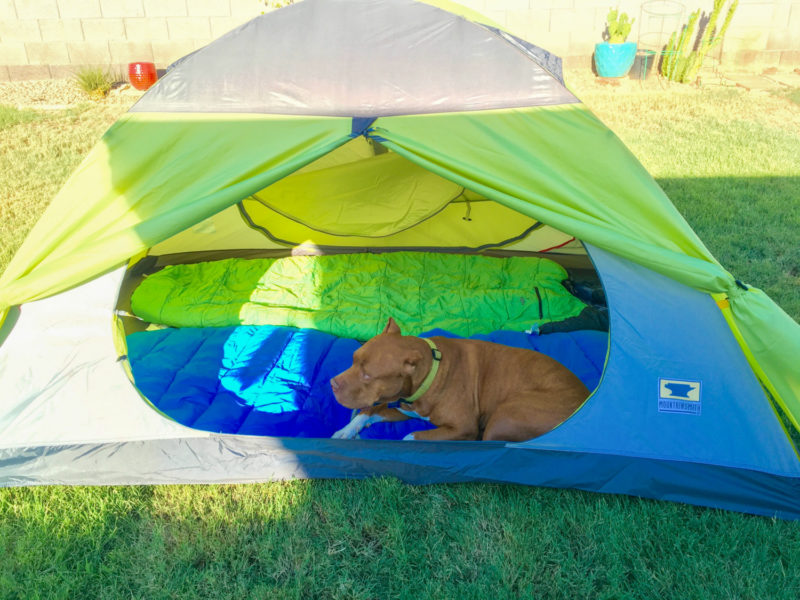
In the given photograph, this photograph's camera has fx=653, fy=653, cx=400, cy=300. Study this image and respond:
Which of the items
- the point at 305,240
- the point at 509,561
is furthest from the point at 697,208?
the point at 509,561

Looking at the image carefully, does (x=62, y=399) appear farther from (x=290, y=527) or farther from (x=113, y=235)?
(x=290, y=527)

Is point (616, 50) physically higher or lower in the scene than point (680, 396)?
lower

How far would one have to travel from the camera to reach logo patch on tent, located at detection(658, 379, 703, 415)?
9.08ft

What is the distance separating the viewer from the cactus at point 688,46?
31.1 ft

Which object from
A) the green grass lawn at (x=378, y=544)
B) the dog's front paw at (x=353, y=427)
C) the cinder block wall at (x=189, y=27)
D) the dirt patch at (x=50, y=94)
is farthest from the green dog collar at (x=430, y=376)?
the dirt patch at (x=50, y=94)

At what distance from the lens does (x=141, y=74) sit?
9453 mm

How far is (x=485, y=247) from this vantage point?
16.7 feet

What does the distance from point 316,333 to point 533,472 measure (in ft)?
5.83

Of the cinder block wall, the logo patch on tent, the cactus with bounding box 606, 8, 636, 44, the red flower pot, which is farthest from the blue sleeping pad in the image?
the cactus with bounding box 606, 8, 636, 44

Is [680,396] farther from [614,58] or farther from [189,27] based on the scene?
[189,27]

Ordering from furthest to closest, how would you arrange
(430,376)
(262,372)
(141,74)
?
(141,74), (262,372), (430,376)

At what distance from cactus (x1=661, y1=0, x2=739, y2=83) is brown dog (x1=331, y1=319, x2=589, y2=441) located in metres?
8.26

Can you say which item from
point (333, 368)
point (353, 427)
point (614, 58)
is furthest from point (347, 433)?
point (614, 58)

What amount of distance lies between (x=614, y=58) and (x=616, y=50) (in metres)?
0.11
